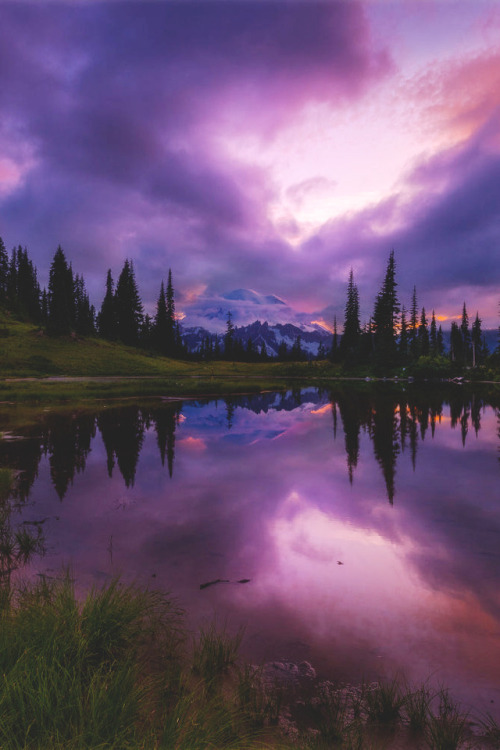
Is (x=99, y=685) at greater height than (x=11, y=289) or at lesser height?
lesser

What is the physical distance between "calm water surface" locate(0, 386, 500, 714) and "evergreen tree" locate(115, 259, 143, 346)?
90.2 m

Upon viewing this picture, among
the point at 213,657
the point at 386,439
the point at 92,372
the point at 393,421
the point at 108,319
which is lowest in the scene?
the point at 386,439

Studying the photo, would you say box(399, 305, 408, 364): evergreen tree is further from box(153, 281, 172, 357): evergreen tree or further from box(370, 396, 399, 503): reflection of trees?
box(153, 281, 172, 357): evergreen tree

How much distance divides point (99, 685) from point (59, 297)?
9286cm

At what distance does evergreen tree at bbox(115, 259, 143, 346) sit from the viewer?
107m

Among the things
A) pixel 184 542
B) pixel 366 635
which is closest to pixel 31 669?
pixel 366 635

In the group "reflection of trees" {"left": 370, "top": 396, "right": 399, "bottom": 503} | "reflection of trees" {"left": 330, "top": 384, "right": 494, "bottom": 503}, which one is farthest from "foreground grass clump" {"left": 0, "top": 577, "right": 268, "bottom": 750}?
"reflection of trees" {"left": 330, "top": 384, "right": 494, "bottom": 503}

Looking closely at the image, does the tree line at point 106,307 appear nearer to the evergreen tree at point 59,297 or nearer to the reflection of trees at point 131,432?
the evergreen tree at point 59,297

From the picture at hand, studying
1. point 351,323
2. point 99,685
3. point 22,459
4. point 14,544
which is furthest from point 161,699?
point 351,323

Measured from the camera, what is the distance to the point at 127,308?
4309 inches

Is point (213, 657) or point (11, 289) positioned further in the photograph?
point (11, 289)

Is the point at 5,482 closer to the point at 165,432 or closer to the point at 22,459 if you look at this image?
the point at 22,459

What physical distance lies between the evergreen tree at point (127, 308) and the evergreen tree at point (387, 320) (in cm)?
6502

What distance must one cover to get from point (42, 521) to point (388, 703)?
8592mm
